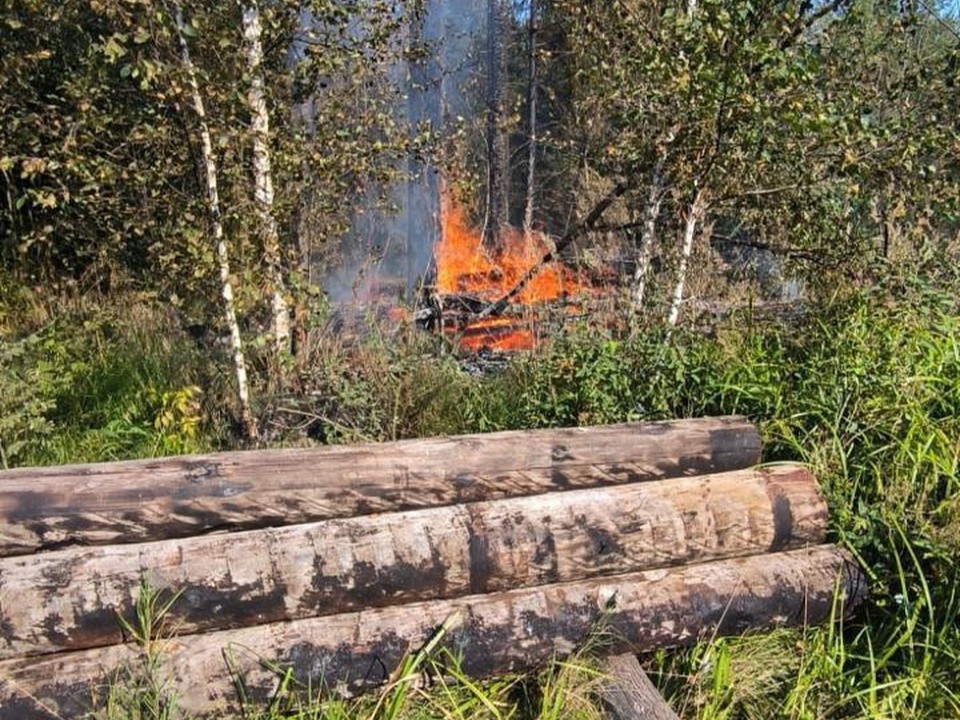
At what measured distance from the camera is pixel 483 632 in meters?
2.64

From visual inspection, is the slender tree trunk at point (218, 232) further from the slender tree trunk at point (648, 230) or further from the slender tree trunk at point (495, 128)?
the slender tree trunk at point (495, 128)

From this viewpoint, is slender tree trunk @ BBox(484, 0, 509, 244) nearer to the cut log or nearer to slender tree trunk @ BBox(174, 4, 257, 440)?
slender tree trunk @ BBox(174, 4, 257, 440)

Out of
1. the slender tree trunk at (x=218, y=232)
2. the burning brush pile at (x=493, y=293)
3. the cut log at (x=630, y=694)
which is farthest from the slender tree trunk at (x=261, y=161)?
the cut log at (x=630, y=694)

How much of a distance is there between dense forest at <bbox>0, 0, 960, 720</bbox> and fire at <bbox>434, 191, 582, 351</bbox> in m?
0.30

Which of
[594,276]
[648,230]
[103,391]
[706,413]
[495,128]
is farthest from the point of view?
[495,128]

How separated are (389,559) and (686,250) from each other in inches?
132

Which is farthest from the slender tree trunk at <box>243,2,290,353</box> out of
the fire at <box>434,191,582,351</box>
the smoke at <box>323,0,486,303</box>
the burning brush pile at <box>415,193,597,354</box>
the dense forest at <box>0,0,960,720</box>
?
the fire at <box>434,191,582,351</box>

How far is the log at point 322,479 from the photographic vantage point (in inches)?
102

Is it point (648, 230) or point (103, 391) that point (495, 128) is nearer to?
point (648, 230)

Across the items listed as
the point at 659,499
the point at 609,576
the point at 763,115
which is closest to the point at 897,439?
the point at 659,499

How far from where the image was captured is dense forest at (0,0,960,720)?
3.05m

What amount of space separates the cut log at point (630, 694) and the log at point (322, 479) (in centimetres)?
69

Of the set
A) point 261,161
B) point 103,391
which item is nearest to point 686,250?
point 261,161

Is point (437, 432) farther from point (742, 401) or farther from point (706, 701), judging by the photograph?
point (706, 701)
